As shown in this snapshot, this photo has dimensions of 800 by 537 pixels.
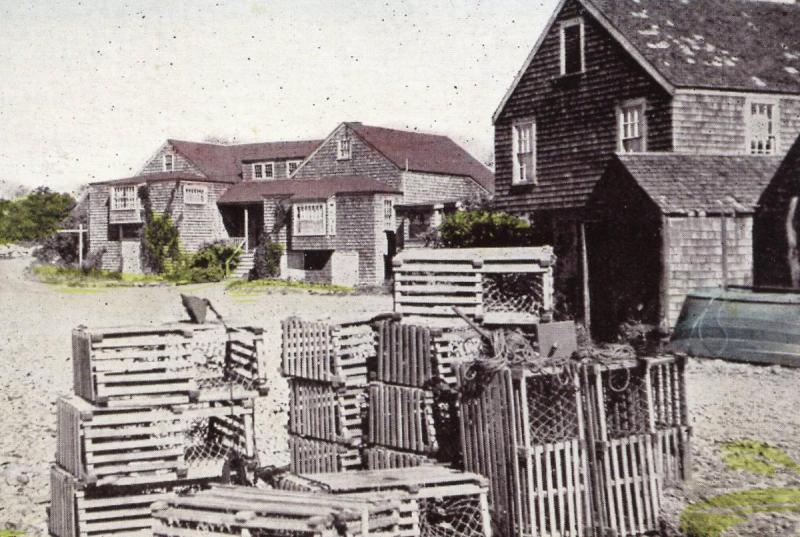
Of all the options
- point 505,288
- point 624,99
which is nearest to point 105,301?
point 624,99

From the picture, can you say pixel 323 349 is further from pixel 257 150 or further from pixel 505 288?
pixel 257 150

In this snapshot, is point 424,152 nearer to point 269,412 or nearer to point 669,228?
point 669,228

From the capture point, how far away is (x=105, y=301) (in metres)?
31.0

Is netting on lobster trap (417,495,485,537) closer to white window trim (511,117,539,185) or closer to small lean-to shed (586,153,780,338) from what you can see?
small lean-to shed (586,153,780,338)

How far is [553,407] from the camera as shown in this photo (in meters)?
8.91

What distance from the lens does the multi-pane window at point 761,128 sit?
22844 millimetres

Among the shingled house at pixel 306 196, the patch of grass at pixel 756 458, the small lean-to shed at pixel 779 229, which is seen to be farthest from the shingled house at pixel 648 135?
the shingled house at pixel 306 196

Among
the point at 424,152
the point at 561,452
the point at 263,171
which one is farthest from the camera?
the point at 263,171

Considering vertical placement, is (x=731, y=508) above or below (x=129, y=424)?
below

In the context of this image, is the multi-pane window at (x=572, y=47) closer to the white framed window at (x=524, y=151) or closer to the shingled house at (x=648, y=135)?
the shingled house at (x=648, y=135)

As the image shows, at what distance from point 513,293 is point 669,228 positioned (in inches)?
301

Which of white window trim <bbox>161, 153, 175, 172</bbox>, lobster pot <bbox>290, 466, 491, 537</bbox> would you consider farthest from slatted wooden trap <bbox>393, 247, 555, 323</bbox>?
white window trim <bbox>161, 153, 175, 172</bbox>

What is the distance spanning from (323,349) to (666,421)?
3826 millimetres

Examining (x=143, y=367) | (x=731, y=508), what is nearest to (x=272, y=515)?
(x=143, y=367)
